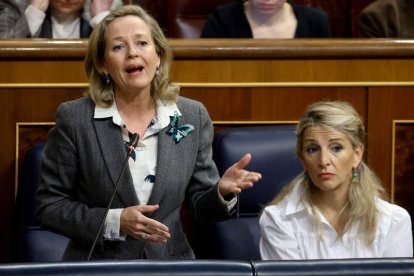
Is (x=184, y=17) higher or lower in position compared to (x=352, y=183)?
higher

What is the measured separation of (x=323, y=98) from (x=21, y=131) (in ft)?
2.21

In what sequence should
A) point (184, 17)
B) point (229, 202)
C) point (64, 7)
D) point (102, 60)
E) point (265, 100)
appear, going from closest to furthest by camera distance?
1. point (229, 202)
2. point (102, 60)
3. point (265, 100)
4. point (64, 7)
5. point (184, 17)

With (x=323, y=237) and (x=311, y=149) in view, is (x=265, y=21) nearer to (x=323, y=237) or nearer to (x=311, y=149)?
(x=311, y=149)

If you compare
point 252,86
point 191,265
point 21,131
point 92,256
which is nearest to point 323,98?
point 252,86

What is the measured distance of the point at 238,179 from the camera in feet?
5.42

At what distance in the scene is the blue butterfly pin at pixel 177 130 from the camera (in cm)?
175

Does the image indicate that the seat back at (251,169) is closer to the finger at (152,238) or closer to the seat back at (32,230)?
the seat back at (32,230)

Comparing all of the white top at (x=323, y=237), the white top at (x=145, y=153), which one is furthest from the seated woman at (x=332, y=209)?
the white top at (x=145, y=153)

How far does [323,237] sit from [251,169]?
0.27 metres

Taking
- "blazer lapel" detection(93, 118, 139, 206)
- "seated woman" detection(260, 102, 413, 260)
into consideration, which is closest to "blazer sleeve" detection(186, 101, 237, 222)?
"blazer lapel" detection(93, 118, 139, 206)

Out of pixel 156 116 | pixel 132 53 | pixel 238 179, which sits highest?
pixel 132 53

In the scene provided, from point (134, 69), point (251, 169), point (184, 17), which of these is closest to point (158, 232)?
point (134, 69)

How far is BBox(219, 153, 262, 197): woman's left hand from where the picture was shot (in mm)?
1639

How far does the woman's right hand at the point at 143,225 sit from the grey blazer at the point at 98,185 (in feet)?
0.21
